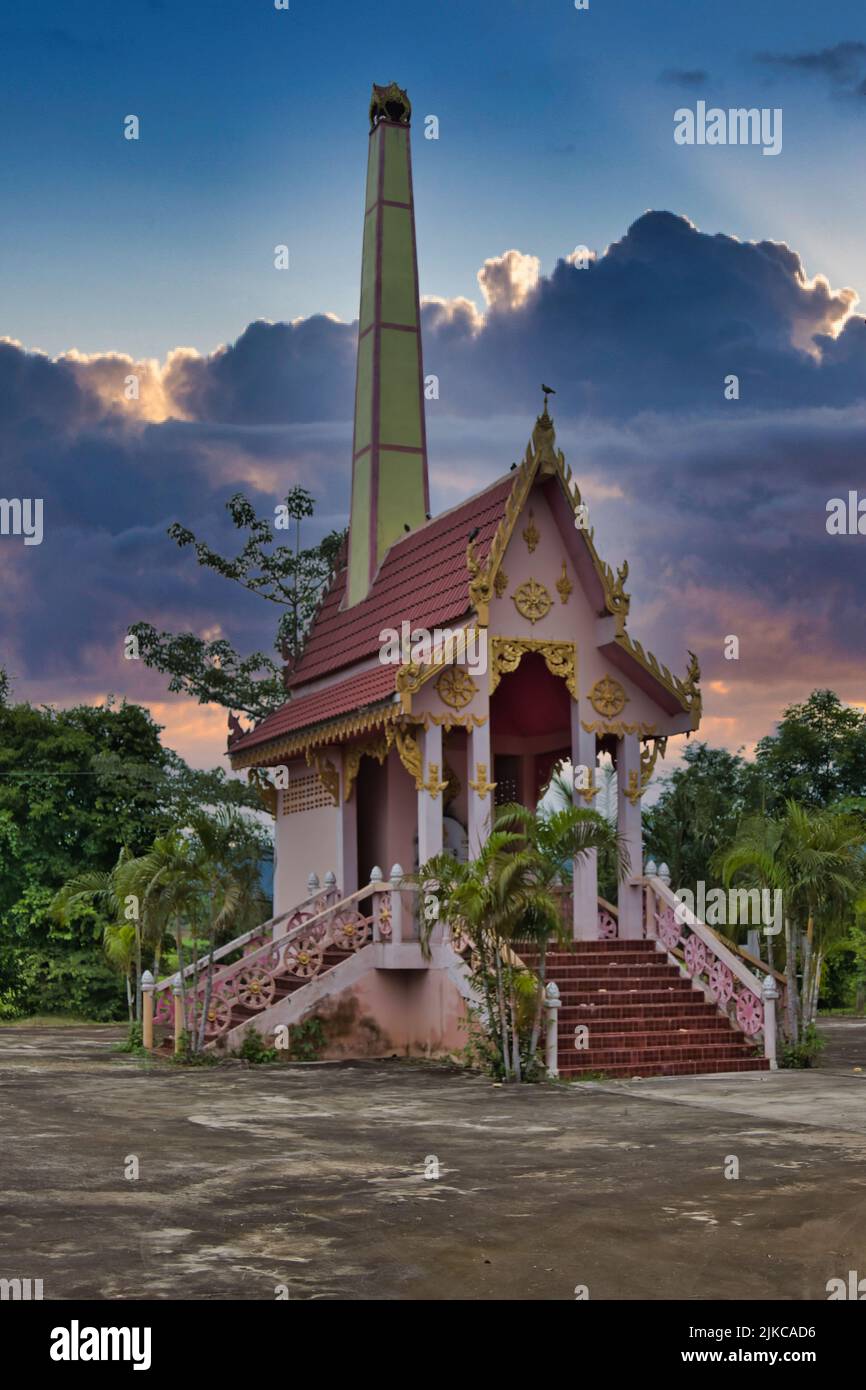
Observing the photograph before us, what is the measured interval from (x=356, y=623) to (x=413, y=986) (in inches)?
233

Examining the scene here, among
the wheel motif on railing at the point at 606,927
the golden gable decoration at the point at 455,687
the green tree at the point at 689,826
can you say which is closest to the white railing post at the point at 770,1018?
the wheel motif on railing at the point at 606,927

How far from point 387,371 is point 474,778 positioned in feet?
25.7

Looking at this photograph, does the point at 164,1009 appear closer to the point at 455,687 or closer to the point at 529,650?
the point at 455,687

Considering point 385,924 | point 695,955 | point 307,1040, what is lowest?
point 307,1040

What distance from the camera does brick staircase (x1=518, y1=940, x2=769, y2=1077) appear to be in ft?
48.1

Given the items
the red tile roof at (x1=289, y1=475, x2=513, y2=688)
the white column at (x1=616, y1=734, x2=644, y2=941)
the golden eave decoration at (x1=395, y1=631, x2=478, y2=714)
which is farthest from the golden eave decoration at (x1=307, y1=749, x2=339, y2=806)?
the white column at (x1=616, y1=734, x2=644, y2=941)

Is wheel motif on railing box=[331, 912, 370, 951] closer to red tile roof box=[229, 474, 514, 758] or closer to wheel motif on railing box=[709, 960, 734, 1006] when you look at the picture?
red tile roof box=[229, 474, 514, 758]

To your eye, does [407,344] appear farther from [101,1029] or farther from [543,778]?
[101,1029]

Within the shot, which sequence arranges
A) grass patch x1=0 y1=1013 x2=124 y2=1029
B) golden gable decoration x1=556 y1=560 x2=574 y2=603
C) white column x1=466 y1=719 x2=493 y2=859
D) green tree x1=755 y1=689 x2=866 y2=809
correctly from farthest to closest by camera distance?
green tree x1=755 y1=689 x2=866 y2=809, grass patch x1=0 y1=1013 x2=124 y2=1029, golden gable decoration x1=556 y1=560 x2=574 y2=603, white column x1=466 y1=719 x2=493 y2=859

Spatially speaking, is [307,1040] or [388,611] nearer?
[307,1040]

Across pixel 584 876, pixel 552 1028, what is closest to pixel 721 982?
pixel 584 876

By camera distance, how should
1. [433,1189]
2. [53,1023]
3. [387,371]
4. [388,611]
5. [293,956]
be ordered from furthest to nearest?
[53,1023] < [387,371] < [388,611] < [293,956] < [433,1189]

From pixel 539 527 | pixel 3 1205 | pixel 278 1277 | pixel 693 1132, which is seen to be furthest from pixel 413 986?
pixel 278 1277

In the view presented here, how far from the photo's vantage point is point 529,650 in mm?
17422
